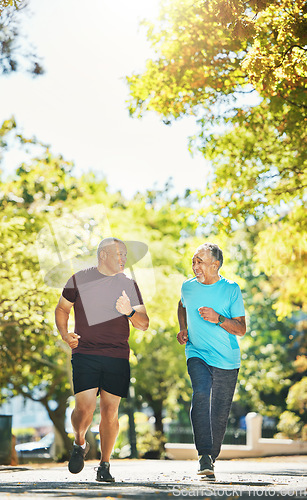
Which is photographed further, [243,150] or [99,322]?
[243,150]

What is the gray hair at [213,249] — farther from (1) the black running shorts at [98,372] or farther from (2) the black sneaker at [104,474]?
(2) the black sneaker at [104,474]

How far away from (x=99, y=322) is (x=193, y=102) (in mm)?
7241

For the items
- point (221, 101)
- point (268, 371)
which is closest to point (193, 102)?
point (221, 101)

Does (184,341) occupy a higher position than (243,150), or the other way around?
(243,150)

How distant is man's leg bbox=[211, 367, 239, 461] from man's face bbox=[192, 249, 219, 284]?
0.76 meters

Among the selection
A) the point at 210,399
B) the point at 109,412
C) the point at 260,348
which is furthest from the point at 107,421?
the point at 260,348

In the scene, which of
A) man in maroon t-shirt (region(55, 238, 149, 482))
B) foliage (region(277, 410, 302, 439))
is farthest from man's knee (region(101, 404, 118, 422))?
foliage (region(277, 410, 302, 439))

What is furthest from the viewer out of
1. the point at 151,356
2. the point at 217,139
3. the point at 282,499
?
the point at 151,356

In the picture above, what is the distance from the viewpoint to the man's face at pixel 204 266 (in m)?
6.22

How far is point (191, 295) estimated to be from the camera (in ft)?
20.5

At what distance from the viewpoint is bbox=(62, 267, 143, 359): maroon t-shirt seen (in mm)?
5883

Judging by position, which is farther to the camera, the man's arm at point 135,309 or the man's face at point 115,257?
the man's face at point 115,257

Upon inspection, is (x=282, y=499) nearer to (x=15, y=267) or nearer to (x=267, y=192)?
(x=267, y=192)

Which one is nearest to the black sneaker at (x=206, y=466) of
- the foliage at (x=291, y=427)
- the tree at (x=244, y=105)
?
the tree at (x=244, y=105)
